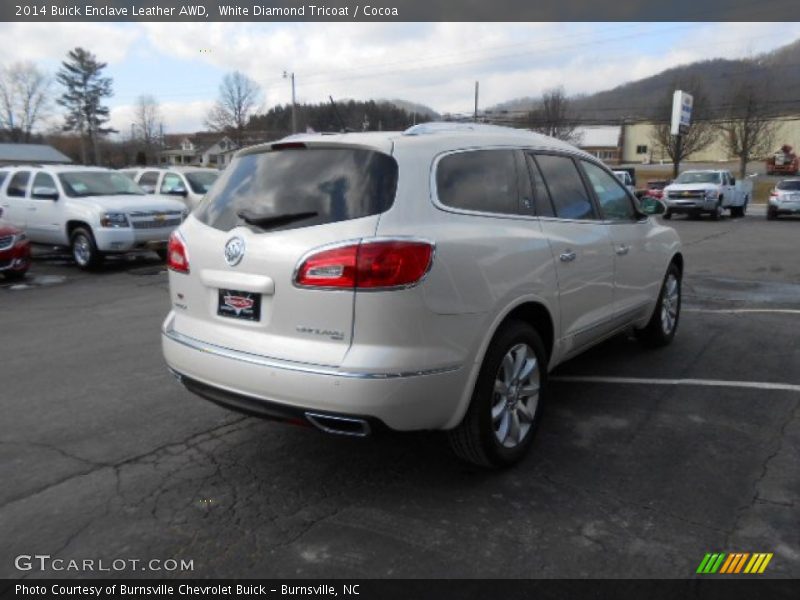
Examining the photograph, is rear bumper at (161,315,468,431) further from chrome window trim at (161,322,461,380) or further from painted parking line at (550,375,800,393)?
painted parking line at (550,375,800,393)

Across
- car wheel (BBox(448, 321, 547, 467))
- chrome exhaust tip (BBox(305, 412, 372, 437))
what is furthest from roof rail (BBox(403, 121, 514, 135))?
chrome exhaust tip (BBox(305, 412, 372, 437))

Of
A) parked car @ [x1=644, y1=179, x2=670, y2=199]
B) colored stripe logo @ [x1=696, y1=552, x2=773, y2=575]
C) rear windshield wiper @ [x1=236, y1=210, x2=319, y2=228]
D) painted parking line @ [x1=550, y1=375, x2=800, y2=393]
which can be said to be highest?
parked car @ [x1=644, y1=179, x2=670, y2=199]

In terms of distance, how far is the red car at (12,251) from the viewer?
1038 cm

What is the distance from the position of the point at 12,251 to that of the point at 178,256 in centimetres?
849

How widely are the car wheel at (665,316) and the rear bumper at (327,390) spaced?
10.7 feet

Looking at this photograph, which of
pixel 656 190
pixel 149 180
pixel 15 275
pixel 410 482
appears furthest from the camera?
pixel 656 190

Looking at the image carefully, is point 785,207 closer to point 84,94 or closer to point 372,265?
point 372,265

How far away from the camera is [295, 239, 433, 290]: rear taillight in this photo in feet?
9.33

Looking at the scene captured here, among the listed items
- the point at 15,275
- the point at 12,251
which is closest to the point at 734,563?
the point at 12,251

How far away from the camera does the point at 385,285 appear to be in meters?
2.84

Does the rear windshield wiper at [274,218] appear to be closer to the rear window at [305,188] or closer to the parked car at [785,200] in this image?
the rear window at [305,188]

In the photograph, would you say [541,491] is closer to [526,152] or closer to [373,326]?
[373,326]

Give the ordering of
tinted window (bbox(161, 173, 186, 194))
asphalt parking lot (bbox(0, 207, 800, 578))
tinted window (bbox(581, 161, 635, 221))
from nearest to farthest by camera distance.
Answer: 1. asphalt parking lot (bbox(0, 207, 800, 578))
2. tinted window (bbox(581, 161, 635, 221))
3. tinted window (bbox(161, 173, 186, 194))

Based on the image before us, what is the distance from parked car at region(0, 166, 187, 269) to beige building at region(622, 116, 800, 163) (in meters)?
71.5
